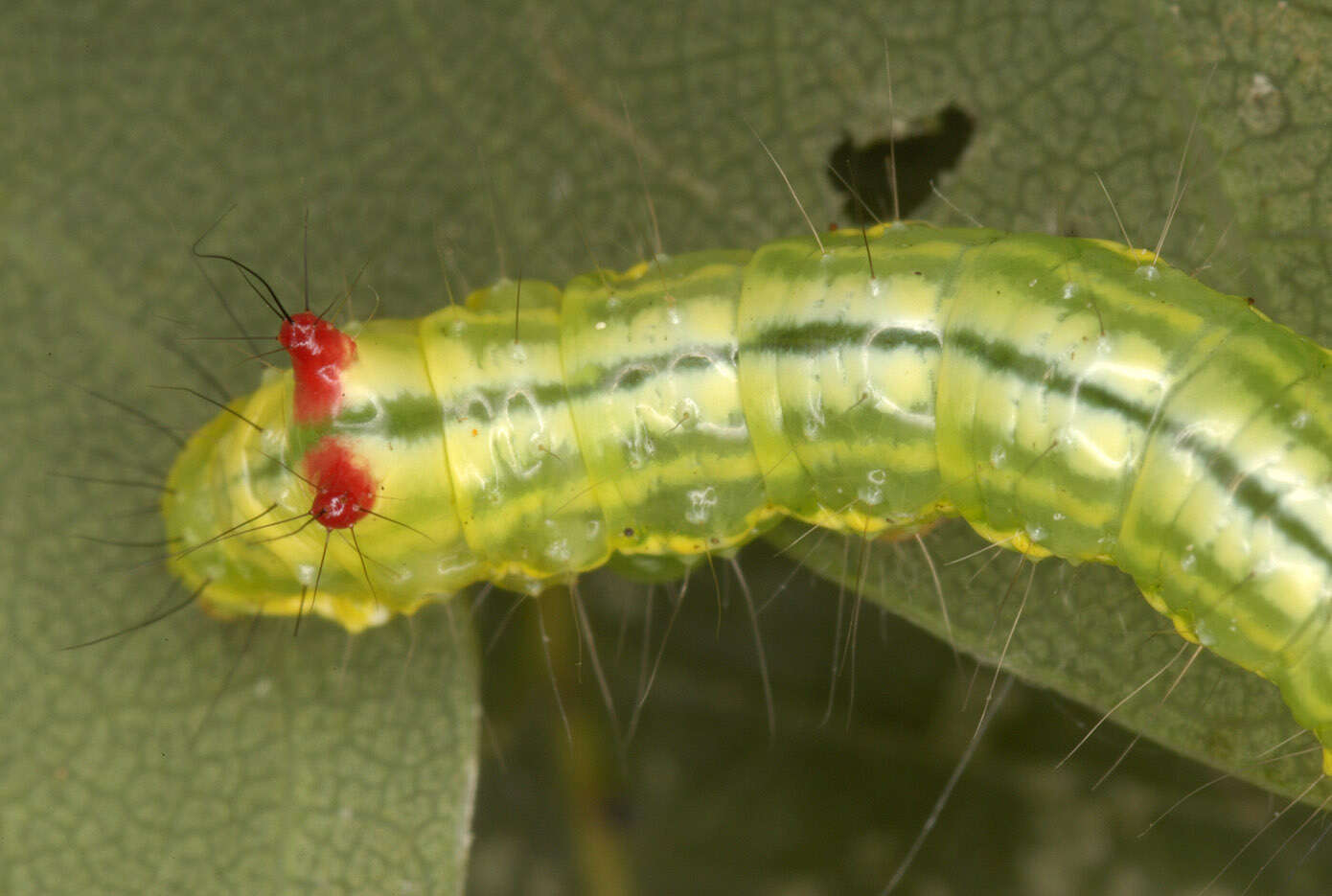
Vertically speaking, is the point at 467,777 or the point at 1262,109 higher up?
the point at 1262,109

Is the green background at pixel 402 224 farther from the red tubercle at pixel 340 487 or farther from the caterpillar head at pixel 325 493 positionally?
the red tubercle at pixel 340 487

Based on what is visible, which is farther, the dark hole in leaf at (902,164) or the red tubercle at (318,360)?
the dark hole in leaf at (902,164)

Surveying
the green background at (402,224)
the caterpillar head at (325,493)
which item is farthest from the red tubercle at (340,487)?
the green background at (402,224)

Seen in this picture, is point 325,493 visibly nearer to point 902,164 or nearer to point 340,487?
point 340,487

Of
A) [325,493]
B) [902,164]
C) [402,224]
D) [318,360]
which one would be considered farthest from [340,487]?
[902,164]

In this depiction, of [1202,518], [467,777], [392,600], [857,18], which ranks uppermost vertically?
[857,18]

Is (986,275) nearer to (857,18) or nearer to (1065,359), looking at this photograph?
(1065,359)

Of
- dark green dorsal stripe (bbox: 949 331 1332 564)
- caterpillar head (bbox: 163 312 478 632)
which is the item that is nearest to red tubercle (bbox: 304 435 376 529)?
caterpillar head (bbox: 163 312 478 632)

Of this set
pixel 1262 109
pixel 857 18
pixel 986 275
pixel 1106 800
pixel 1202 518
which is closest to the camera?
pixel 1202 518

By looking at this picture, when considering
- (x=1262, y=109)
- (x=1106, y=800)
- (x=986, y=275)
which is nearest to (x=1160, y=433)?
(x=986, y=275)
